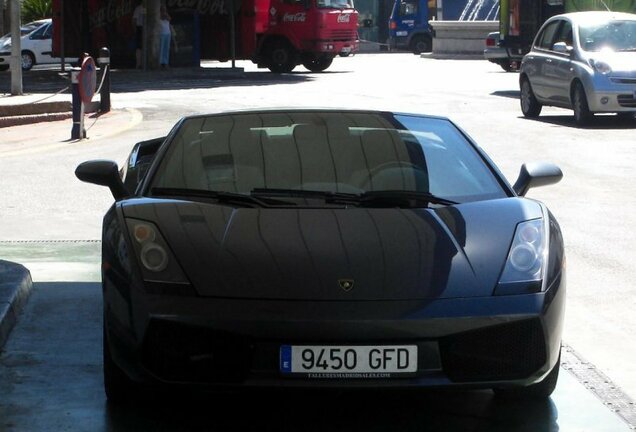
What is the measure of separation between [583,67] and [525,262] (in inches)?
607

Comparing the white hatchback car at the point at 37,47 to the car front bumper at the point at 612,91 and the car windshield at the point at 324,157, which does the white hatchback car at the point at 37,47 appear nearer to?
the car front bumper at the point at 612,91

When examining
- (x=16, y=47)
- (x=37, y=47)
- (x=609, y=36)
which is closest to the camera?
(x=609, y=36)

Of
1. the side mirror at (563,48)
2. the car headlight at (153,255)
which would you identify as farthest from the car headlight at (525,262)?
the side mirror at (563,48)

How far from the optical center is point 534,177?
6.38 m

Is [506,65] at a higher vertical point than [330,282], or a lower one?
lower

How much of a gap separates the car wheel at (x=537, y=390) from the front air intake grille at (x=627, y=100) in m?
14.9

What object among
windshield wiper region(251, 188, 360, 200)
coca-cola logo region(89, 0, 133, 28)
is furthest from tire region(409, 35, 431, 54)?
windshield wiper region(251, 188, 360, 200)

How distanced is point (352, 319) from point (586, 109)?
51.8 feet

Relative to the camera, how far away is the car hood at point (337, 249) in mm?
5000

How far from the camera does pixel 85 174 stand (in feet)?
20.8

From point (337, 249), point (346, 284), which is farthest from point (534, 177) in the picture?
point (346, 284)

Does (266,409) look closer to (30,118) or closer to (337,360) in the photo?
(337,360)

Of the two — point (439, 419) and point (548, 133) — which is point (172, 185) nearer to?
point (439, 419)

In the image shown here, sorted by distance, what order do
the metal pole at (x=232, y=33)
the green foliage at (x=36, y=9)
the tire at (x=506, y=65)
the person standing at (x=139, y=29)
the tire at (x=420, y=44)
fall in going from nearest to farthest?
the tire at (x=506, y=65)
the metal pole at (x=232, y=33)
the person standing at (x=139, y=29)
the green foliage at (x=36, y=9)
the tire at (x=420, y=44)
